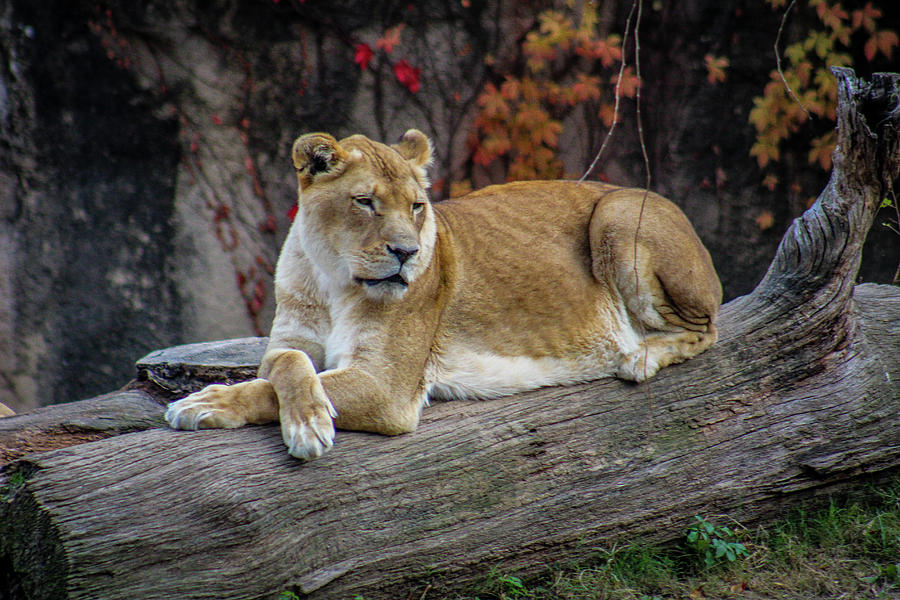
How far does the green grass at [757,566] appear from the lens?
12.0 feet

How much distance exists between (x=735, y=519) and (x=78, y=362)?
18.2 ft

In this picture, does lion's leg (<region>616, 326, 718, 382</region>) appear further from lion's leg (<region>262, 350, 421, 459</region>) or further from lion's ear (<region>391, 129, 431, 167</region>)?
lion's ear (<region>391, 129, 431, 167</region>)

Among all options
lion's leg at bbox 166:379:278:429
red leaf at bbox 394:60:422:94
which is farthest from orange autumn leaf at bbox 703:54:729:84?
lion's leg at bbox 166:379:278:429

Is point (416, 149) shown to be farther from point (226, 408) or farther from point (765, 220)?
point (765, 220)

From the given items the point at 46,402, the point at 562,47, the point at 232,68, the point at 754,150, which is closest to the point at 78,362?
the point at 46,402

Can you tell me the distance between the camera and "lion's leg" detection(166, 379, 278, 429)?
3.59 meters

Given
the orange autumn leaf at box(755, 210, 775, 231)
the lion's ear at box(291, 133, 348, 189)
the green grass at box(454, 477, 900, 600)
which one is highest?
the lion's ear at box(291, 133, 348, 189)

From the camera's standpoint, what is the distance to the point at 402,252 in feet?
12.4

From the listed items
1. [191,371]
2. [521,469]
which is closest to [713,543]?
[521,469]

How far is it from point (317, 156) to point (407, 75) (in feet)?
12.0

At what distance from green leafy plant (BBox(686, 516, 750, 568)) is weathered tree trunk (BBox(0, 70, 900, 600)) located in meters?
0.08

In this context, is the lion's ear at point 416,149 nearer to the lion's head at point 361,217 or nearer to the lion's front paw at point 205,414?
the lion's head at point 361,217

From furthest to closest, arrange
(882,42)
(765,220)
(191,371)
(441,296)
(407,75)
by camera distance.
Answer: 1. (765,220)
2. (407,75)
3. (882,42)
4. (191,371)
5. (441,296)

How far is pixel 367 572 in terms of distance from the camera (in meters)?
3.41
